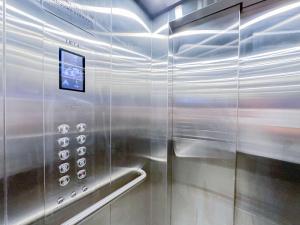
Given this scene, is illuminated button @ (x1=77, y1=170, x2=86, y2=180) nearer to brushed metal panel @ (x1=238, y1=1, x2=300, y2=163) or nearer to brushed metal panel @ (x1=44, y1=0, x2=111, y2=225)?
brushed metal panel @ (x1=44, y1=0, x2=111, y2=225)

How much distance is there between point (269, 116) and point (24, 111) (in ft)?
4.17

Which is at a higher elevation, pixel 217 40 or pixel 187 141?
pixel 217 40

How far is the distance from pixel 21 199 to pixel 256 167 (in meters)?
1.28

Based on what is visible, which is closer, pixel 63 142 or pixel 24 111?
pixel 24 111

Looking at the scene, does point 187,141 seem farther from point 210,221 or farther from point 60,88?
point 60,88

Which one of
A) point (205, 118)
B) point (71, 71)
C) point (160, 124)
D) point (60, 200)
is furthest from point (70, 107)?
point (205, 118)

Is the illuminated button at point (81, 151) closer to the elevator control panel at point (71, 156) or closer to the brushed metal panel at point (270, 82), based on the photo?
the elevator control panel at point (71, 156)

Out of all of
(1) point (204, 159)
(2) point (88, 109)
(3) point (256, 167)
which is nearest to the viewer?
(2) point (88, 109)

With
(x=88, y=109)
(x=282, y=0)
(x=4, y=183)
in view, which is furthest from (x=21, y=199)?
(x=282, y=0)

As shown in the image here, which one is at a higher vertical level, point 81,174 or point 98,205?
point 81,174

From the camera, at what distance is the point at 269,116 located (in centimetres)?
107

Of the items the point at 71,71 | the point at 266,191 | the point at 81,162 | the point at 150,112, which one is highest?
the point at 71,71

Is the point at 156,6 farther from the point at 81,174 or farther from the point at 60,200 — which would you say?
the point at 60,200

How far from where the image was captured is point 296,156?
3.30ft
